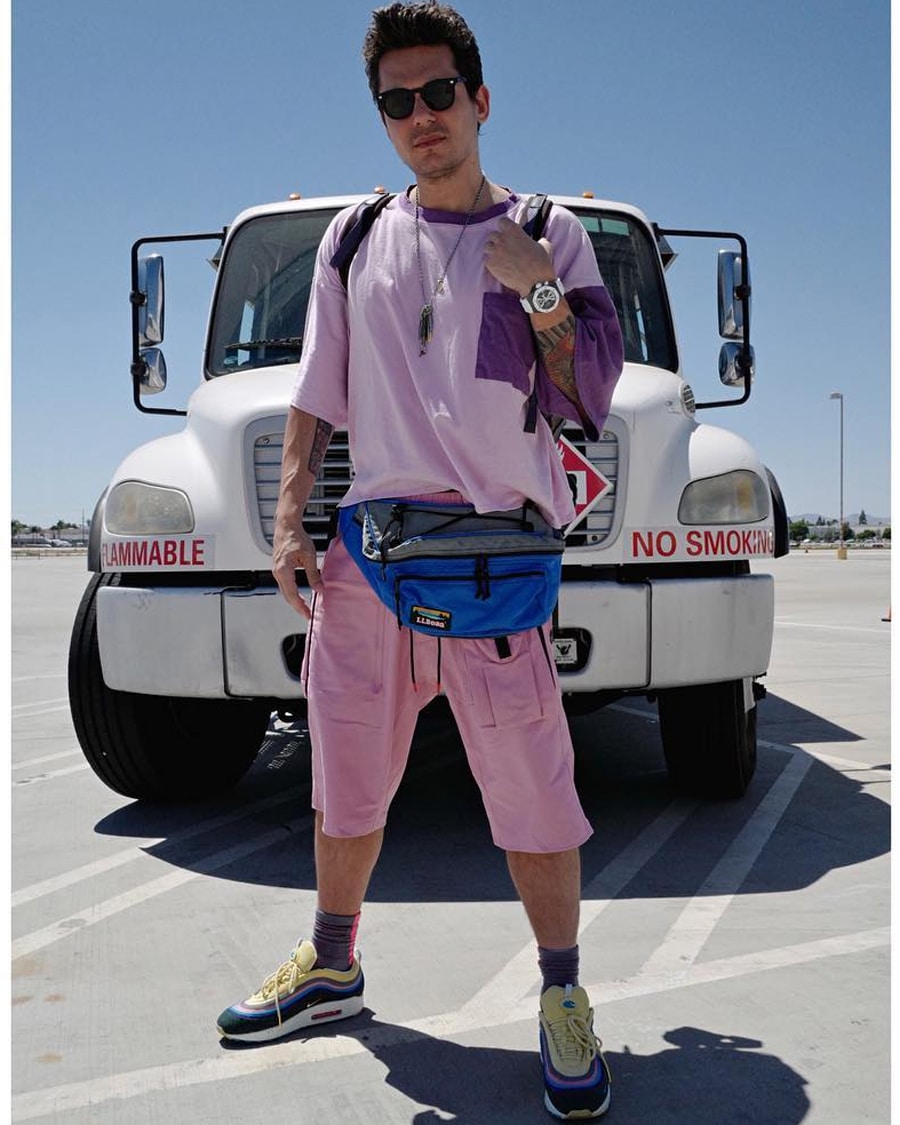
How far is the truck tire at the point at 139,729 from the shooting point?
448 cm

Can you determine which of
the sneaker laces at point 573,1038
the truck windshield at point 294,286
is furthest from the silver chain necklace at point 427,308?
the truck windshield at point 294,286

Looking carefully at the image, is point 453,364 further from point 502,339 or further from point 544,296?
point 544,296

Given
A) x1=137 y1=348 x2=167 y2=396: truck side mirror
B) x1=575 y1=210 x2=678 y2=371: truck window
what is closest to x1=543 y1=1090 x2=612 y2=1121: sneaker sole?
x1=575 y1=210 x2=678 y2=371: truck window

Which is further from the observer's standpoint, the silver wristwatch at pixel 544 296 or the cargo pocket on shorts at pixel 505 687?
the cargo pocket on shorts at pixel 505 687

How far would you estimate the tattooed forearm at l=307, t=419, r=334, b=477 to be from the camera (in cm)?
267

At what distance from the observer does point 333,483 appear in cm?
408

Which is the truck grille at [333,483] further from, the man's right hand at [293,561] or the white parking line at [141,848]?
the man's right hand at [293,561]

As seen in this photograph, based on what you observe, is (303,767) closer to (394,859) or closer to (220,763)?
(220,763)

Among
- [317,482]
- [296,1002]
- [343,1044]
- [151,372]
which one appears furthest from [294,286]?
[343,1044]

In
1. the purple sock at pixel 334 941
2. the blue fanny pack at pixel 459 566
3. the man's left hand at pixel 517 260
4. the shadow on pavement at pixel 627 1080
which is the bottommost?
the shadow on pavement at pixel 627 1080

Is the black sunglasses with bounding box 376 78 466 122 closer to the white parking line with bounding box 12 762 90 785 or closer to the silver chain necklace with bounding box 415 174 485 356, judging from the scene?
the silver chain necklace with bounding box 415 174 485 356

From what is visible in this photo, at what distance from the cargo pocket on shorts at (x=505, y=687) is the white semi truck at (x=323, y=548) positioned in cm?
152

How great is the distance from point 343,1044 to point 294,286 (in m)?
3.26

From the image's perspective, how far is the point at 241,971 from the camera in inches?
118
